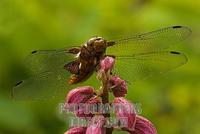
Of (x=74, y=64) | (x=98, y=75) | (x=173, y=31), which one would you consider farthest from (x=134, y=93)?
(x=98, y=75)

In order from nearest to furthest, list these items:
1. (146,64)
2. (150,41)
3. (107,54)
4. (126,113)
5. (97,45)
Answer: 1. (126,113)
2. (97,45)
3. (107,54)
4. (146,64)
5. (150,41)

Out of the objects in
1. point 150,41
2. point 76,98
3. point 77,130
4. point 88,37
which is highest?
point 88,37

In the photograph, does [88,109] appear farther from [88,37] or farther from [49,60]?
[88,37]

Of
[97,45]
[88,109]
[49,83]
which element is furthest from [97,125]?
[49,83]

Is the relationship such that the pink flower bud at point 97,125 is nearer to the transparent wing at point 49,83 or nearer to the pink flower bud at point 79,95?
the pink flower bud at point 79,95

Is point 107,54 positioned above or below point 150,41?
below

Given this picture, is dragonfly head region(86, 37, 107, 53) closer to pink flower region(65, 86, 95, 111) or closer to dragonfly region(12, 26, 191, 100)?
dragonfly region(12, 26, 191, 100)

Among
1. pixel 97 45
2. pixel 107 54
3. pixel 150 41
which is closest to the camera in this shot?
pixel 97 45

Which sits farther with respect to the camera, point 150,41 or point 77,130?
point 150,41
